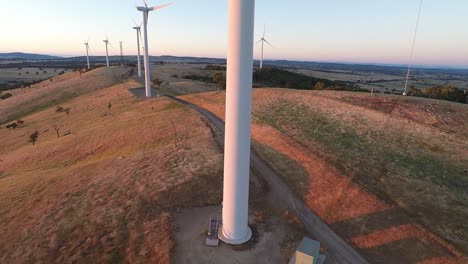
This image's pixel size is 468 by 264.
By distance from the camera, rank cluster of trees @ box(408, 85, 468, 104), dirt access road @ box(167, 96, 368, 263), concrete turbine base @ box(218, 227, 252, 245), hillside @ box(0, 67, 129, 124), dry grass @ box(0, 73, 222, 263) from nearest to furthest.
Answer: dirt access road @ box(167, 96, 368, 263)
concrete turbine base @ box(218, 227, 252, 245)
dry grass @ box(0, 73, 222, 263)
cluster of trees @ box(408, 85, 468, 104)
hillside @ box(0, 67, 129, 124)

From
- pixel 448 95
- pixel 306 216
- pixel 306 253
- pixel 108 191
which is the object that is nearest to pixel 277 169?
pixel 306 216

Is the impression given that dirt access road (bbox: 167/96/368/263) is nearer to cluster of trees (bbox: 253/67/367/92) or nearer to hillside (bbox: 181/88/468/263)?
hillside (bbox: 181/88/468/263)

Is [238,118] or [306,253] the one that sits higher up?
[238,118]

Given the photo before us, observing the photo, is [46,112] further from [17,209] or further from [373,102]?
[373,102]

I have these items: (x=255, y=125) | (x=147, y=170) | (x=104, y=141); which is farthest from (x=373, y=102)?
(x=104, y=141)

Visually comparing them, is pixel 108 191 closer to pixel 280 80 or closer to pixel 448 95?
pixel 448 95

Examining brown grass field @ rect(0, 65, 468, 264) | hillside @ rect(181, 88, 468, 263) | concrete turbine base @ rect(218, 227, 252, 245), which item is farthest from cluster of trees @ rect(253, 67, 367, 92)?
concrete turbine base @ rect(218, 227, 252, 245)

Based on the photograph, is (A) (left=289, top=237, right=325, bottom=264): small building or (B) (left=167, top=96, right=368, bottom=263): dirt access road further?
(B) (left=167, top=96, right=368, bottom=263): dirt access road

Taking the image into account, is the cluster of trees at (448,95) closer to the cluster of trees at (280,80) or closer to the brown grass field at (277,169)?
the brown grass field at (277,169)
